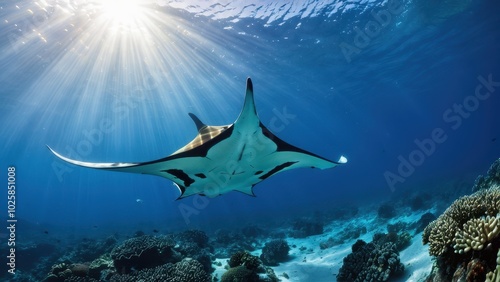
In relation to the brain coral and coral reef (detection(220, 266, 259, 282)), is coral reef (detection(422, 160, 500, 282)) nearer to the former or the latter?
the brain coral

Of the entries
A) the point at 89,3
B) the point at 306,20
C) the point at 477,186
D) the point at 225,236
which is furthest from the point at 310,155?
the point at 306,20

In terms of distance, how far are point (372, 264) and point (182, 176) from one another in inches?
191

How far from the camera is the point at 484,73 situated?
49.3 m

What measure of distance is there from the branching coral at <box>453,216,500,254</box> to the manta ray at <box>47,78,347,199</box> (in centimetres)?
188

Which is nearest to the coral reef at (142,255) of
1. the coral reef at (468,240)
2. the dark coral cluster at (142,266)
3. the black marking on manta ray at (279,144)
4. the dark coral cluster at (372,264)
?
the dark coral cluster at (142,266)

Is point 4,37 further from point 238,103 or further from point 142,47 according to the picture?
point 238,103

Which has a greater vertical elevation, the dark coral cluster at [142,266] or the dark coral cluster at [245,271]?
the dark coral cluster at [245,271]

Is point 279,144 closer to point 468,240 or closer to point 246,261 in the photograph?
point 468,240

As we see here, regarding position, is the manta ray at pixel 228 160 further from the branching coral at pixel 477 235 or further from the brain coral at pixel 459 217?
the branching coral at pixel 477 235

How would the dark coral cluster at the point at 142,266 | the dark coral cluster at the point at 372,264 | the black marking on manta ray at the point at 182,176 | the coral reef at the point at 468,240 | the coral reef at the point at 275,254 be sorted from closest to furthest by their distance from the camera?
the coral reef at the point at 468,240 → the black marking on manta ray at the point at 182,176 → the dark coral cluster at the point at 372,264 → the dark coral cluster at the point at 142,266 → the coral reef at the point at 275,254

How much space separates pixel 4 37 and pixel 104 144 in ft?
162

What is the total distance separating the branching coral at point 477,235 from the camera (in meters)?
3.19

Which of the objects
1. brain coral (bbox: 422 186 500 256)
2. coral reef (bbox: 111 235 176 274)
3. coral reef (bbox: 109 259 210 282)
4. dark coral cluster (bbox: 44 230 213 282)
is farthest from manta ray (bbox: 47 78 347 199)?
coral reef (bbox: 111 235 176 274)

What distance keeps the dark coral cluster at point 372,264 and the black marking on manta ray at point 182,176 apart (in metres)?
4.56
